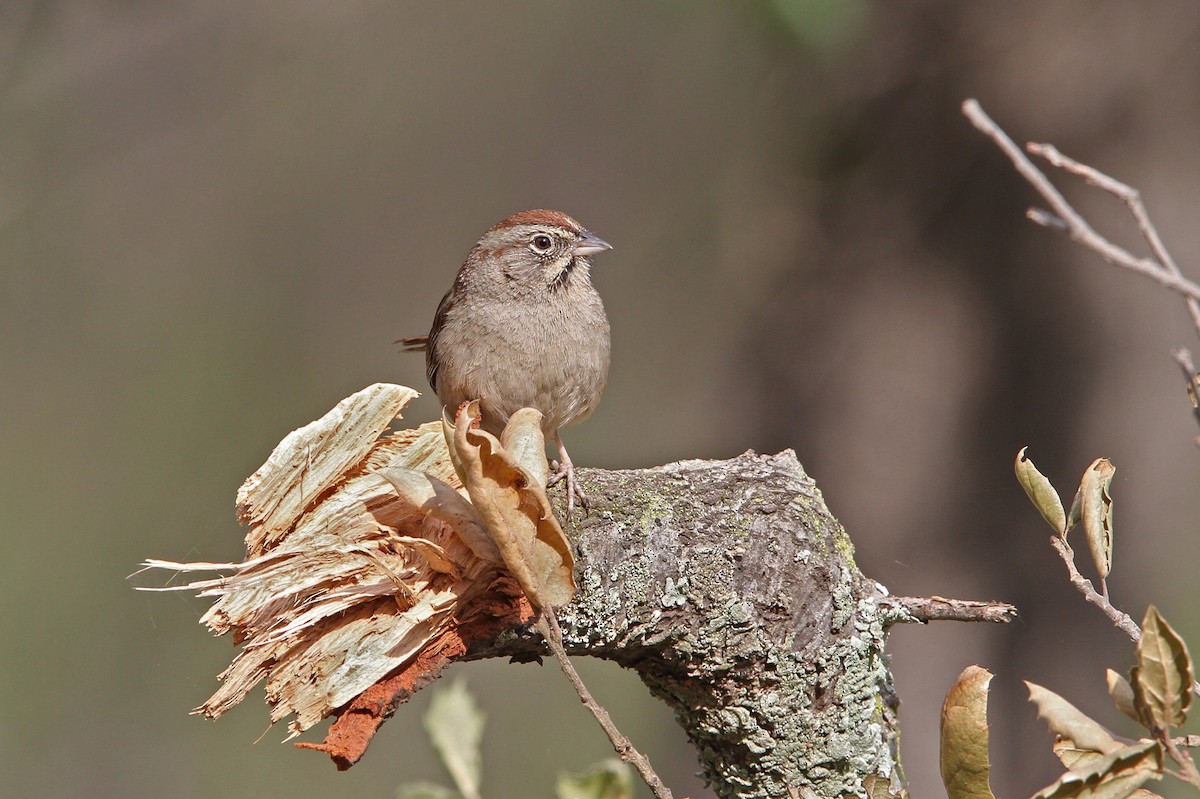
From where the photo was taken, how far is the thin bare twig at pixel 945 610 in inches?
72.0

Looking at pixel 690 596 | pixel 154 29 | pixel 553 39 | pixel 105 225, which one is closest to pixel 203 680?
pixel 105 225

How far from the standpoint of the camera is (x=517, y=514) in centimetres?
129

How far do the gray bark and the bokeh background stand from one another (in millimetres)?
1880

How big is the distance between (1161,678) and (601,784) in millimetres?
726

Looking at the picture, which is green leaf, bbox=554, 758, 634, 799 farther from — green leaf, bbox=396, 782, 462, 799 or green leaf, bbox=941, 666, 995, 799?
green leaf, bbox=941, 666, 995, 799

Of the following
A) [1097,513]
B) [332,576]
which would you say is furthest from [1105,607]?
[332,576]

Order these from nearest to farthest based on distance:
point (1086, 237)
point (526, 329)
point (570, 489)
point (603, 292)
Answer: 1. point (1086, 237)
2. point (570, 489)
3. point (526, 329)
4. point (603, 292)

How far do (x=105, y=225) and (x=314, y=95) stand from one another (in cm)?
166

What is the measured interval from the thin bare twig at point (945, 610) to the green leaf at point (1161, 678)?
→ 0.67m

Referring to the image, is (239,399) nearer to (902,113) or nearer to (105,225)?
(105,225)

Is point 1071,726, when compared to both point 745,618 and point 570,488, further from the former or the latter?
point 570,488

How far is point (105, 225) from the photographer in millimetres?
7551

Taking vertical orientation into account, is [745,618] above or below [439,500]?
below

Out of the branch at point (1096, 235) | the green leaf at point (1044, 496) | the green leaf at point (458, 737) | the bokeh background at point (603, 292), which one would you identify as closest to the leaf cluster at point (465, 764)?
the green leaf at point (458, 737)
